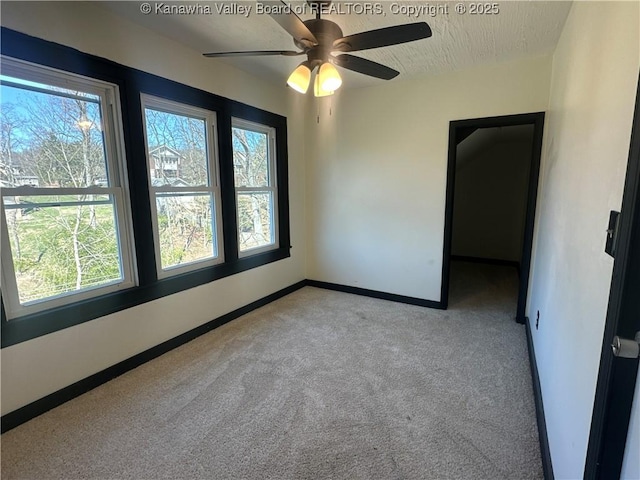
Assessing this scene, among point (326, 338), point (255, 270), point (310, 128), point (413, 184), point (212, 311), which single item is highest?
point (310, 128)

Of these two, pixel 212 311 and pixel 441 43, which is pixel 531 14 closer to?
pixel 441 43

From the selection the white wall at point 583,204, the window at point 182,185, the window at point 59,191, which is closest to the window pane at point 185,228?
the window at point 182,185

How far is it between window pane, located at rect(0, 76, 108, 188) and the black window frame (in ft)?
0.53

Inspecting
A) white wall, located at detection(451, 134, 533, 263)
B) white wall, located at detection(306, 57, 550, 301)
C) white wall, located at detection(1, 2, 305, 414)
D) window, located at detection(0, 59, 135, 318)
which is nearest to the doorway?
white wall, located at detection(451, 134, 533, 263)

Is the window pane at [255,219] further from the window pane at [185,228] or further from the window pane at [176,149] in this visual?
the window pane at [176,149]

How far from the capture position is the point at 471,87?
3025 millimetres

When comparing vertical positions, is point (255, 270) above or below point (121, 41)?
below

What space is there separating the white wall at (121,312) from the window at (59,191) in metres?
0.22

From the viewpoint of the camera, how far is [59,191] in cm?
194

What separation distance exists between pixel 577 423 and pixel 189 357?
2422mm

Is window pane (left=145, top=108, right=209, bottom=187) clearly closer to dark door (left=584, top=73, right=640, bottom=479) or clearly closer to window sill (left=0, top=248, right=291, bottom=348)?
window sill (left=0, top=248, right=291, bottom=348)

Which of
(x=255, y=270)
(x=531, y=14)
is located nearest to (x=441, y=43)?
(x=531, y=14)

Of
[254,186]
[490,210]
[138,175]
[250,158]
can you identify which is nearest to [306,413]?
[138,175]

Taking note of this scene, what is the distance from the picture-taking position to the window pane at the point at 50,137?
1.74m
